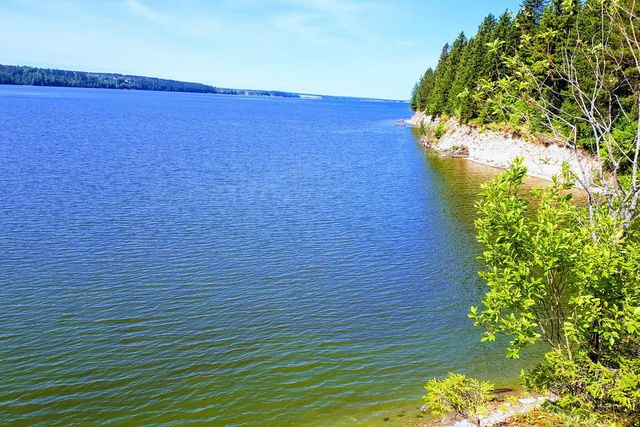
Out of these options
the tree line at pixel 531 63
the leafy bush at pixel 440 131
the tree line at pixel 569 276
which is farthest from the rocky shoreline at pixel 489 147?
the tree line at pixel 569 276

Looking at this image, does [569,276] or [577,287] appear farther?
[569,276]

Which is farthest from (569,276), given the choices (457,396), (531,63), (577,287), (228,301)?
(228,301)

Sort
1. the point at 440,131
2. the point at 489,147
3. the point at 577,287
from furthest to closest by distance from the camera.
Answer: the point at 440,131 < the point at 489,147 < the point at 577,287

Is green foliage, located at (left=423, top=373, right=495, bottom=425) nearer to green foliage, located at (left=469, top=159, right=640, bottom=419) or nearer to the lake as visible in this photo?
green foliage, located at (left=469, top=159, right=640, bottom=419)

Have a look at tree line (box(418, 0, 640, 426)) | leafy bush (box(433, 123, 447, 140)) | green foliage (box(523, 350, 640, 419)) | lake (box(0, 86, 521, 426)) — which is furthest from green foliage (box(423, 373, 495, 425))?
leafy bush (box(433, 123, 447, 140))

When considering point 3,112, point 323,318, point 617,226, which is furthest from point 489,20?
point 3,112

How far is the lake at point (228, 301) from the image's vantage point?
1770cm

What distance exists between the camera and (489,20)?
90750 mm

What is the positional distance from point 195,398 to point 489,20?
92.4 meters

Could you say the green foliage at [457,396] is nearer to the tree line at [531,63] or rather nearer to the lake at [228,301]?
the lake at [228,301]

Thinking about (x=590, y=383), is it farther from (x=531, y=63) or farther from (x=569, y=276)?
(x=531, y=63)

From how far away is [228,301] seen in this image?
81.7 ft

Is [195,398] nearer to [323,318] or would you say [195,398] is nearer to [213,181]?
[323,318]

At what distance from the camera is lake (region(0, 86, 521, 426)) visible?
58.1ft
